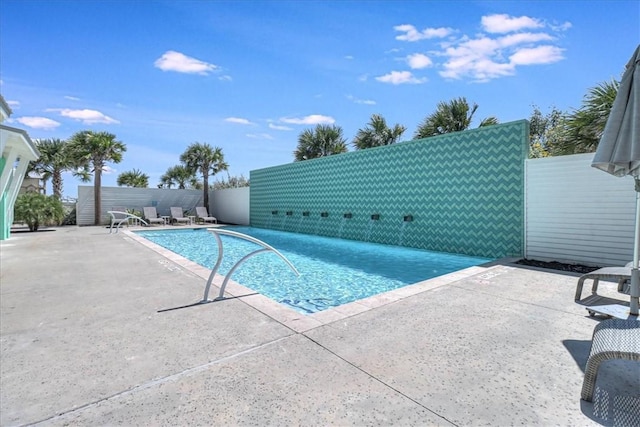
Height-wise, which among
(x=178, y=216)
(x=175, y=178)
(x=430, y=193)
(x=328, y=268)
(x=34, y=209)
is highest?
(x=175, y=178)

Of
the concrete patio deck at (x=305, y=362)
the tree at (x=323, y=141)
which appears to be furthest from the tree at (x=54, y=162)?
the concrete patio deck at (x=305, y=362)

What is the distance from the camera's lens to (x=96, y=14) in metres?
8.03

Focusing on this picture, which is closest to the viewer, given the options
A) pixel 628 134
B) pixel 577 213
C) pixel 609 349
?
pixel 609 349

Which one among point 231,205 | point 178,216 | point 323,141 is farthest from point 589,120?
point 178,216

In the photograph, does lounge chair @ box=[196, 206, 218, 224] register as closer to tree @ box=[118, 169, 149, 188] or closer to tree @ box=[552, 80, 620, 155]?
tree @ box=[118, 169, 149, 188]

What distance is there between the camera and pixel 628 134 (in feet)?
10.6

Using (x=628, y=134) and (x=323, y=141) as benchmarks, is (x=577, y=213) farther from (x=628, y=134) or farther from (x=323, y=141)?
(x=323, y=141)

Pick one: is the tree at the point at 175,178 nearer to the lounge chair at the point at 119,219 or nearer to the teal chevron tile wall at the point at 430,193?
the lounge chair at the point at 119,219

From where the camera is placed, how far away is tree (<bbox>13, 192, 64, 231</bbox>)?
1470 centimetres

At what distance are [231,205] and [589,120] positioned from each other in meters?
20.2

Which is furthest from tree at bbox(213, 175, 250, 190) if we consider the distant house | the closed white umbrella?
the closed white umbrella

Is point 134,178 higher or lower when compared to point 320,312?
higher

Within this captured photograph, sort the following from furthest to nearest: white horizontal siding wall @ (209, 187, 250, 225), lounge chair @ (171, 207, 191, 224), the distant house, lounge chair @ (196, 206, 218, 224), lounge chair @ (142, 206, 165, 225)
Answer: white horizontal siding wall @ (209, 187, 250, 225) < lounge chair @ (196, 206, 218, 224) < lounge chair @ (171, 207, 191, 224) < lounge chair @ (142, 206, 165, 225) < the distant house

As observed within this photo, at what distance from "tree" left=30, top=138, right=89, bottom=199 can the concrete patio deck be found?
22485 mm
